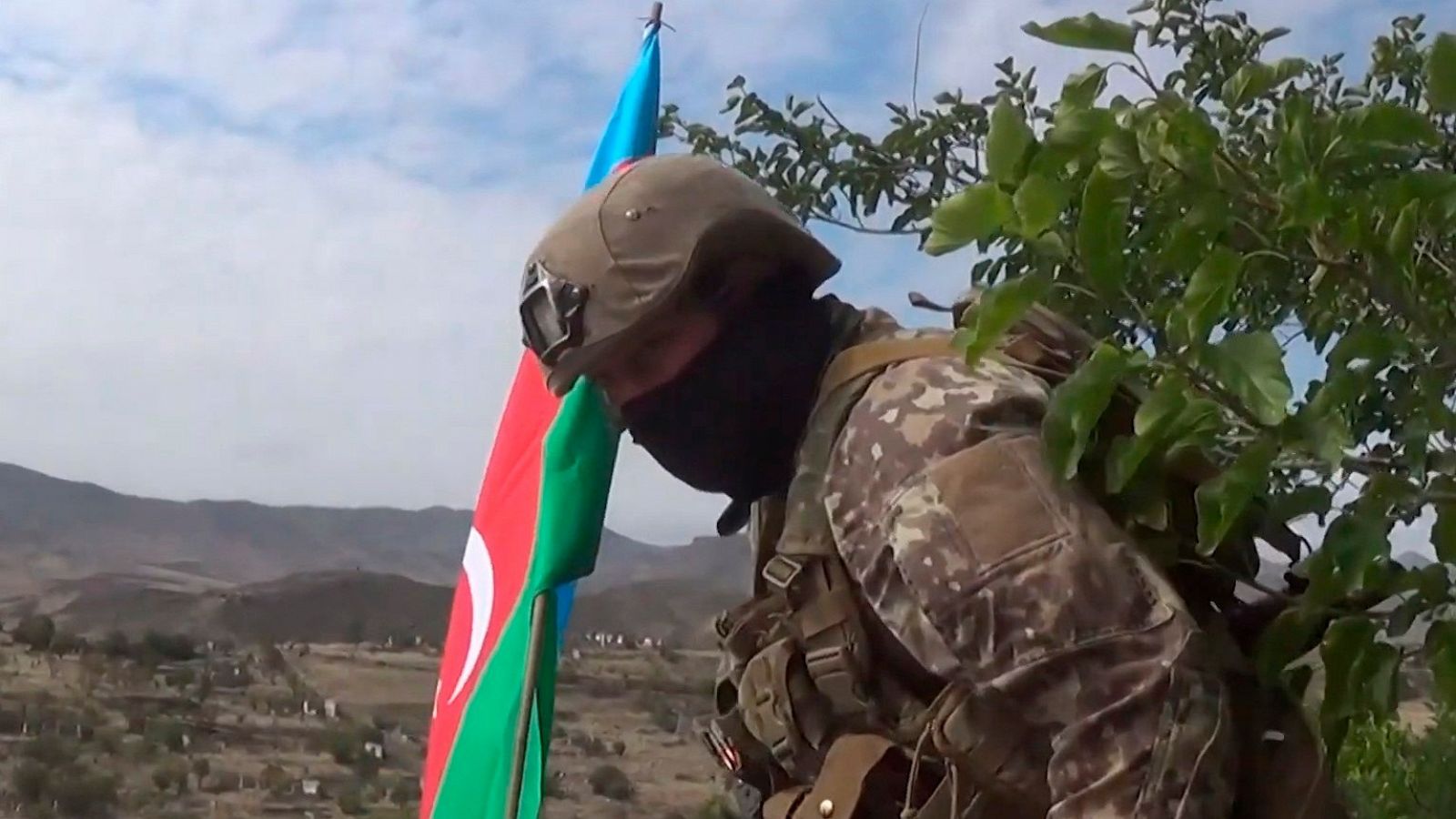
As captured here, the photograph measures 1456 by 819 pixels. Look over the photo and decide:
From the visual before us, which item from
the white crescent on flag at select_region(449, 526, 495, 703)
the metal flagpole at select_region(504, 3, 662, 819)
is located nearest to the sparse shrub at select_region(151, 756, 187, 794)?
the white crescent on flag at select_region(449, 526, 495, 703)

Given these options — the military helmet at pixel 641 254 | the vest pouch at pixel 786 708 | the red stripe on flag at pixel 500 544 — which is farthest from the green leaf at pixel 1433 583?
the red stripe on flag at pixel 500 544

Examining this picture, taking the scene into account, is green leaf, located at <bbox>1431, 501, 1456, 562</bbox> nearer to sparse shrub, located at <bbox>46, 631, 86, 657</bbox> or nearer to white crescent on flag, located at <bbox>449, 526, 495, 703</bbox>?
white crescent on flag, located at <bbox>449, 526, 495, 703</bbox>

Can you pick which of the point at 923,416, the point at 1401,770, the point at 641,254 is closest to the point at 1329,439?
the point at 923,416

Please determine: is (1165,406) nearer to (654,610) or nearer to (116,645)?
(116,645)

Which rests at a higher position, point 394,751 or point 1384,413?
point 1384,413

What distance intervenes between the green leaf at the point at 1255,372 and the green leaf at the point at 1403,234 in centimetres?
10

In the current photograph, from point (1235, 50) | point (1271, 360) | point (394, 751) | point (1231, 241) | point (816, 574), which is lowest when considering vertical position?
point (394, 751)

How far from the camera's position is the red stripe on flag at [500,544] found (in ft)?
9.60

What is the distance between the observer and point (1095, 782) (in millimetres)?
1145

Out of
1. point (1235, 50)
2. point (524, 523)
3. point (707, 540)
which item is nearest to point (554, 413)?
point (524, 523)

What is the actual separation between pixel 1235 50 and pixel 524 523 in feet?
5.27

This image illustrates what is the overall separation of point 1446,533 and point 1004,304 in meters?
0.35

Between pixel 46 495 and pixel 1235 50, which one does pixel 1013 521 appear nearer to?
pixel 1235 50

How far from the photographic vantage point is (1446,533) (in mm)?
1036
